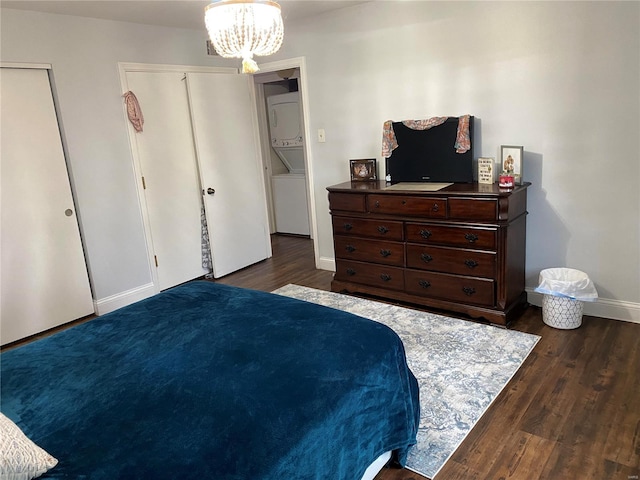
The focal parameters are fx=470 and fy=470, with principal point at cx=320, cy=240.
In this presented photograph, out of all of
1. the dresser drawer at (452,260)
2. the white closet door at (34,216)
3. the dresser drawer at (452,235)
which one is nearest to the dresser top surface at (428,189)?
the dresser drawer at (452,235)

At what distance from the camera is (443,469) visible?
2.01 m

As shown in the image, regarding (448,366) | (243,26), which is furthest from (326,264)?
(243,26)

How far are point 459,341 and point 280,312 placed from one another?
146 centimetres

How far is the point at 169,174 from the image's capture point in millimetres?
4414

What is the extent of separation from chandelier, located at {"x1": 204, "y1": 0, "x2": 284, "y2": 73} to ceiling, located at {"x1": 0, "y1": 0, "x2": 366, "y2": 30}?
1.84 metres

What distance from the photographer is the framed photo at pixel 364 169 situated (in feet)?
13.6

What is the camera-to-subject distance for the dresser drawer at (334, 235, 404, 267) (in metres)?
3.66

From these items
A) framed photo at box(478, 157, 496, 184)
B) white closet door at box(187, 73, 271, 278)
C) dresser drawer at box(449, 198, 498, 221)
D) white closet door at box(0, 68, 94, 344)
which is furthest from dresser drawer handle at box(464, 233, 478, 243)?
white closet door at box(0, 68, 94, 344)

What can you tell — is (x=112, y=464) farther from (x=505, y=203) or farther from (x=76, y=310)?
(x=76, y=310)

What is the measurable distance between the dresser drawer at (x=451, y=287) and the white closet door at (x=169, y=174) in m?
2.25

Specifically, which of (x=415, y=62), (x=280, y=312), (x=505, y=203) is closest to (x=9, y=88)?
(x=280, y=312)

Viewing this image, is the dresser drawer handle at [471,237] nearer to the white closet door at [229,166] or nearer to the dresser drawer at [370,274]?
the dresser drawer at [370,274]

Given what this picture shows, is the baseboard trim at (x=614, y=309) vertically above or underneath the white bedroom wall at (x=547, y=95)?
underneath

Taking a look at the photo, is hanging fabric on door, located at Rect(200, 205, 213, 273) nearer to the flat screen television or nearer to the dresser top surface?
the dresser top surface
